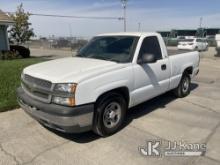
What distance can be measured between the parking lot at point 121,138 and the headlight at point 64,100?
31.2 inches

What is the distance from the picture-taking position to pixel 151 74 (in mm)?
4910

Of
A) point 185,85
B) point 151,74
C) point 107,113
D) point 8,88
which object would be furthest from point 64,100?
point 185,85

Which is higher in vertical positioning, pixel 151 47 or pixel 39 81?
pixel 151 47

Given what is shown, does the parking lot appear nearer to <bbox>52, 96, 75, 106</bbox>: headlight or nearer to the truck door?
the truck door

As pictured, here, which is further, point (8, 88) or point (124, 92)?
point (8, 88)

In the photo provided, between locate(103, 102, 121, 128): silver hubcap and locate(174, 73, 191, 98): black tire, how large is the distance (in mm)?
2699

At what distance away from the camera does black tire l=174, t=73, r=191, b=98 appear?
6484mm

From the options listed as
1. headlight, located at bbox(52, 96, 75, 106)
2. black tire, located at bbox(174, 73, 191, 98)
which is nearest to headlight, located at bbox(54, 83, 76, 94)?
headlight, located at bbox(52, 96, 75, 106)

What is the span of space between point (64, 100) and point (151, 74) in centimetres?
210

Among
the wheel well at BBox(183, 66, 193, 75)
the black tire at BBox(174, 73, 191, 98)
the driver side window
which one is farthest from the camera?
the wheel well at BBox(183, 66, 193, 75)

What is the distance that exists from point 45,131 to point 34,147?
1.90 feet

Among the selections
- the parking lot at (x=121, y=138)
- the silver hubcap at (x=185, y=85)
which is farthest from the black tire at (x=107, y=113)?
the silver hubcap at (x=185, y=85)

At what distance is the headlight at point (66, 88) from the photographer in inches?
138

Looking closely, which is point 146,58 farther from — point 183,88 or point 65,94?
point 183,88
